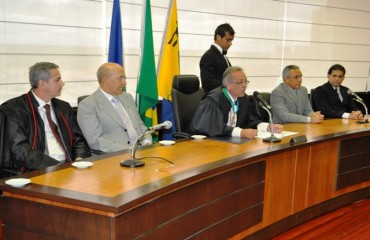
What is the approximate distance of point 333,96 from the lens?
16.0 ft

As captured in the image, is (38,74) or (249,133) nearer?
(38,74)

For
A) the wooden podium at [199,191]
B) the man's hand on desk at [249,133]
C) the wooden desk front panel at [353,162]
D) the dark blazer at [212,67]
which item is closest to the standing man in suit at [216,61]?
the dark blazer at [212,67]

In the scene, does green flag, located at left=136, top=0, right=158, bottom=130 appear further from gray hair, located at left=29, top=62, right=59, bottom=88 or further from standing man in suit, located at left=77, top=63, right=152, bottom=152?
gray hair, located at left=29, top=62, right=59, bottom=88

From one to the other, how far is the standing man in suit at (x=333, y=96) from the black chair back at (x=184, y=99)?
168cm

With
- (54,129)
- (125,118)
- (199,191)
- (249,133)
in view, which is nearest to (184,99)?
(125,118)

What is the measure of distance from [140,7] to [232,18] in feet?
4.71

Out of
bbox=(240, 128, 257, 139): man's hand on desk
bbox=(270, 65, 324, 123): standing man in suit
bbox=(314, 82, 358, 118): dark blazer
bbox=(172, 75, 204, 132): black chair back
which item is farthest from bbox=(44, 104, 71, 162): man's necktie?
bbox=(314, 82, 358, 118): dark blazer

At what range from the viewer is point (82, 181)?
2.05 metres

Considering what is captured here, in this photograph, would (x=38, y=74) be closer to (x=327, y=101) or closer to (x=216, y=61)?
(x=216, y=61)

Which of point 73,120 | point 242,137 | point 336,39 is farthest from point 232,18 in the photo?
point 73,120

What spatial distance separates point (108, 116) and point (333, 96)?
2.73m

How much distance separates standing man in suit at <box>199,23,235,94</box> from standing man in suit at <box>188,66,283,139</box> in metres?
0.77

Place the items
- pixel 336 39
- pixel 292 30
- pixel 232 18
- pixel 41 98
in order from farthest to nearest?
pixel 336 39, pixel 292 30, pixel 232 18, pixel 41 98

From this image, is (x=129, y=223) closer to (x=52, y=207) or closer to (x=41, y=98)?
(x=52, y=207)
